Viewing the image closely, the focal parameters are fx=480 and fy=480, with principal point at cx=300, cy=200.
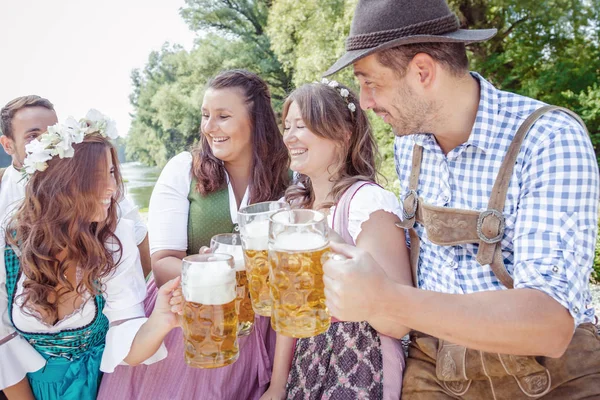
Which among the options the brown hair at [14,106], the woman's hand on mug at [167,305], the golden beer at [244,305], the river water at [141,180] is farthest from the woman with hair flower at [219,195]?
the river water at [141,180]

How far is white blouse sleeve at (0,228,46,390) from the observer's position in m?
1.80

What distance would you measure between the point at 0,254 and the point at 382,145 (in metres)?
10.9

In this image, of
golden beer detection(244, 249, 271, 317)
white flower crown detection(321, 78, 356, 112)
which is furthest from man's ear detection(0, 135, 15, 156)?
golden beer detection(244, 249, 271, 317)

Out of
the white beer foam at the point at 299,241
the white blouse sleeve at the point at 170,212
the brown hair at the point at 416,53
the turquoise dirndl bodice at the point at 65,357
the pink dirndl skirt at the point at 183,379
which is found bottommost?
the pink dirndl skirt at the point at 183,379

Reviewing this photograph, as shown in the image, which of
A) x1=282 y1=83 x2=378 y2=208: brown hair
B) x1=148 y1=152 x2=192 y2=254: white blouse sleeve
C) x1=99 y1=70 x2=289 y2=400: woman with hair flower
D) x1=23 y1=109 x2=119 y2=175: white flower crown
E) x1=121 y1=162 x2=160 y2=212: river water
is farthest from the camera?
x1=121 y1=162 x2=160 y2=212: river water

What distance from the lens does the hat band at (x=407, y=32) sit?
5.41ft

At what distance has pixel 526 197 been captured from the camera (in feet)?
4.81

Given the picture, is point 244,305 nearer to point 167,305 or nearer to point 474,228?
point 167,305

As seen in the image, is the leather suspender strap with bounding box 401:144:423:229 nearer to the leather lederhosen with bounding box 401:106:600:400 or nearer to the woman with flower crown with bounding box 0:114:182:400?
the leather lederhosen with bounding box 401:106:600:400

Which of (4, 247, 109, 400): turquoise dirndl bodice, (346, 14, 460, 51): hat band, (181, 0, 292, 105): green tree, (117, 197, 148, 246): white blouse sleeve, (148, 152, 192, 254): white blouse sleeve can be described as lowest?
(4, 247, 109, 400): turquoise dirndl bodice

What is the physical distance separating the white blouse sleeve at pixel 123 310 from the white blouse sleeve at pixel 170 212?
418 millimetres

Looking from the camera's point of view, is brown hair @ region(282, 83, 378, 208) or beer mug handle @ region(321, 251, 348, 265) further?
brown hair @ region(282, 83, 378, 208)

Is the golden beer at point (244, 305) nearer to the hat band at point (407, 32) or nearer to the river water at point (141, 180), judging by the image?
the hat band at point (407, 32)

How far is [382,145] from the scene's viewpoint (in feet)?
39.7
